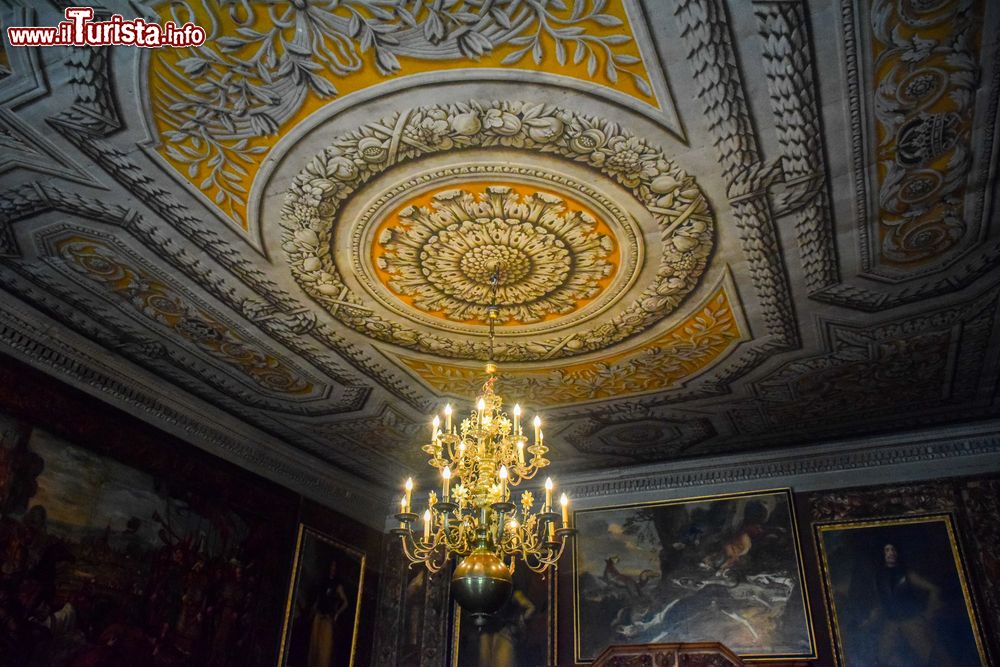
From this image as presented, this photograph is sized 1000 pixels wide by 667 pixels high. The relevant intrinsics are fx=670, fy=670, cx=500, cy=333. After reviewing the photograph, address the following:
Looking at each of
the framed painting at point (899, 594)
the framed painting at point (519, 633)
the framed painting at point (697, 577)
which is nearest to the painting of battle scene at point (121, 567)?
the framed painting at point (519, 633)

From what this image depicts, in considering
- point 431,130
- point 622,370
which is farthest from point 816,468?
point 431,130

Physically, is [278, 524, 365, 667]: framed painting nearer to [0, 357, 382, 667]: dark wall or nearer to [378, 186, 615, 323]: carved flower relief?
[0, 357, 382, 667]: dark wall

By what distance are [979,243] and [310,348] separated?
20.7 ft

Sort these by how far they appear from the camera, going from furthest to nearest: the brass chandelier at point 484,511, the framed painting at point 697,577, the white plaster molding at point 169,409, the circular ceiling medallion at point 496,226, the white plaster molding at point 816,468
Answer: the framed painting at point 697,577 < the white plaster molding at point 816,468 < the white plaster molding at point 169,409 < the brass chandelier at point 484,511 < the circular ceiling medallion at point 496,226

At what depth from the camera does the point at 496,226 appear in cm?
541

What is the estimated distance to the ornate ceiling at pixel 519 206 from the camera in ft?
12.8

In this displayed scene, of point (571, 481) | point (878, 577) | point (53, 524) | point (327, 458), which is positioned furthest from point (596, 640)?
point (53, 524)

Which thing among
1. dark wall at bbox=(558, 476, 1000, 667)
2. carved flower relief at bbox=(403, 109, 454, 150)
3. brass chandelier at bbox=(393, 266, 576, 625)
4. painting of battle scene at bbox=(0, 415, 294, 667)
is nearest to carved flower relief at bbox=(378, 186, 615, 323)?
brass chandelier at bbox=(393, 266, 576, 625)

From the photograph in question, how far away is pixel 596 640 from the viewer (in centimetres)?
956

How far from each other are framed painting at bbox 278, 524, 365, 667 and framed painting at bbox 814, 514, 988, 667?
6864 millimetres

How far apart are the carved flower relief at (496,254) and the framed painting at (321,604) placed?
5336mm

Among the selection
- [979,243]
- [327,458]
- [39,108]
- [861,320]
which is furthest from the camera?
[327,458]

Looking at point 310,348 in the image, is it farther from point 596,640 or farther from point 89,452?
point 596,640

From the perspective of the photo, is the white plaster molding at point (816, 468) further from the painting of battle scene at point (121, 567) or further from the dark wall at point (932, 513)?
the painting of battle scene at point (121, 567)
